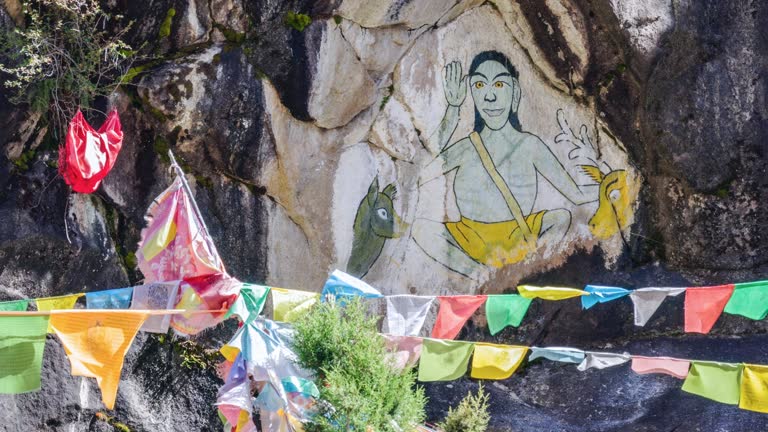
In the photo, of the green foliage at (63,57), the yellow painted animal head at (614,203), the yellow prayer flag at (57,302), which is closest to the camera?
the yellow prayer flag at (57,302)

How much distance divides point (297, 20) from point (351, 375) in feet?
13.7

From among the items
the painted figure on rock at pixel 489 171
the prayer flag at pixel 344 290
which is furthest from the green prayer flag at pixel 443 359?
the painted figure on rock at pixel 489 171

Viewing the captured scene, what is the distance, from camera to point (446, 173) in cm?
1212

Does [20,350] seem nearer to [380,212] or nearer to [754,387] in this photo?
[380,212]

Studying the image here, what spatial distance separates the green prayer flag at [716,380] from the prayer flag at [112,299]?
4.86 metres

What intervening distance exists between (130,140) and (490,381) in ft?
15.5

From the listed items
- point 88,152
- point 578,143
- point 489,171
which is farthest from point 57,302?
point 578,143

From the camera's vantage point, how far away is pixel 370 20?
445 inches

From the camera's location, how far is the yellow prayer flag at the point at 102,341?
811cm

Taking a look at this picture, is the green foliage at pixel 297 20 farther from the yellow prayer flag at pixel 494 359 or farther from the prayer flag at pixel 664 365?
the prayer flag at pixel 664 365

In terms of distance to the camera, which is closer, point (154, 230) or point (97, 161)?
point (154, 230)

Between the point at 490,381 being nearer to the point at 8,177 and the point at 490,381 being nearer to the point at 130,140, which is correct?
the point at 130,140

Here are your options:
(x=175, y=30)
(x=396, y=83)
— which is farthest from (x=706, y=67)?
(x=175, y=30)

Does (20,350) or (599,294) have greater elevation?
(20,350)
